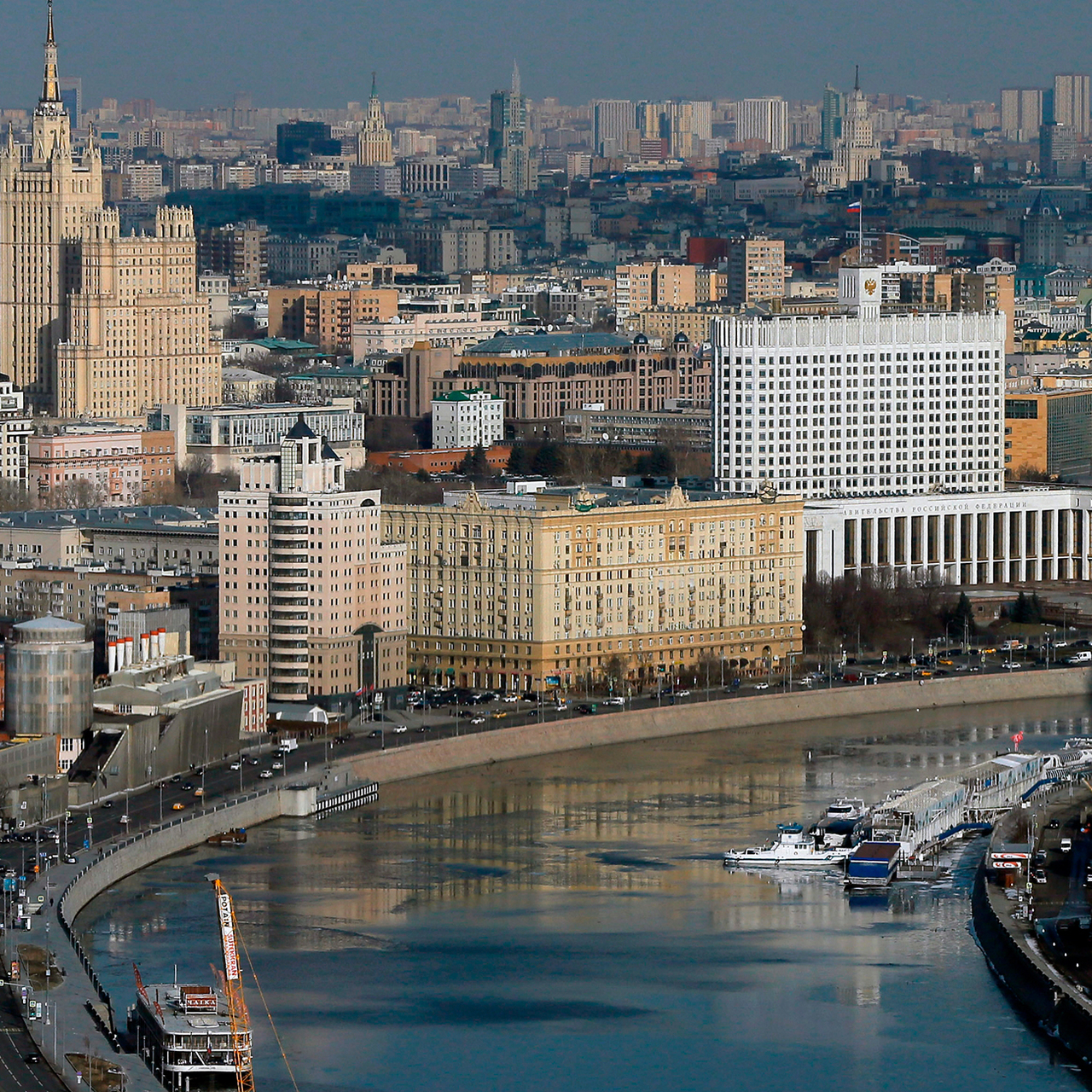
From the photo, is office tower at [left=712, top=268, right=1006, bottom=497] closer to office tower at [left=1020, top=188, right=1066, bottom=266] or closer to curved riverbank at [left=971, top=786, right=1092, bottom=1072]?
curved riverbank at [left=971, top=786, right=1092, bottom=1072]

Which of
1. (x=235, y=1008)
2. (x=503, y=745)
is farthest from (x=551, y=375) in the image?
(x=235, y=1008)

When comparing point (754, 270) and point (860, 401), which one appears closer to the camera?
point (860, 401)

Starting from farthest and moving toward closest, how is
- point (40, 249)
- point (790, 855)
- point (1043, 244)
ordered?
point (1043, 244), point (40, 249), point (790, 855)

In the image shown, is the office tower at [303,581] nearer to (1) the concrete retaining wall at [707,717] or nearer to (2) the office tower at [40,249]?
(1) the concrete retaining wall at [707,717]

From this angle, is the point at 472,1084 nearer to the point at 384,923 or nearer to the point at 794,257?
the point at 384,923

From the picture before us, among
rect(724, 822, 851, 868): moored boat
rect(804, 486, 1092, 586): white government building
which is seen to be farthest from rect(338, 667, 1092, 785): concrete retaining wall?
rect(804, 486, 1092, 586): white government building

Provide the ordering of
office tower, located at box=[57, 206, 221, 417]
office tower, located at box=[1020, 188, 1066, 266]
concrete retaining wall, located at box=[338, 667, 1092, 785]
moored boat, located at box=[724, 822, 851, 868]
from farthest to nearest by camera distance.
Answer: office tower, located at box=[1020, 188, 1066, 266]
office tower, located at box=[57, 206, 221, 417]
concrete retaining wall, located at box=[338, 667, 1092, 785]
moored boat, located at box=[724, 822, 851, 868]

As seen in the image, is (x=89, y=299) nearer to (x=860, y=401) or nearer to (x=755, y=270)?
(x=860, y=401)

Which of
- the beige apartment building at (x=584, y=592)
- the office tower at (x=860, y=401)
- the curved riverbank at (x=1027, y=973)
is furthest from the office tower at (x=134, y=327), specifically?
the curved riverbank at (x=1027, y=973)
